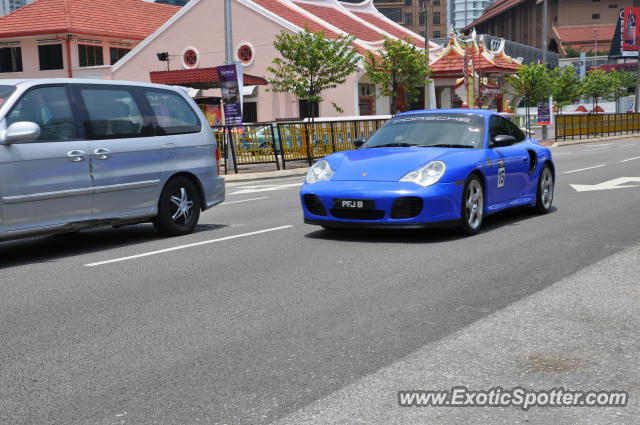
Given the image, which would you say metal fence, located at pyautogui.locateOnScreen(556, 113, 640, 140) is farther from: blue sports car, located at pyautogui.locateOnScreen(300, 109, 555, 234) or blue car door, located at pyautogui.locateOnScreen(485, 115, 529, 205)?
blue sports car, located at pyautogui.locateOnScreen(300, 109, 555, 234)

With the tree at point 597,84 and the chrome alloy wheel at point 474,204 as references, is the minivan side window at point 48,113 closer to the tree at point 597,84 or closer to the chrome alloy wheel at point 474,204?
the chrome alloy wheel at point 474,204

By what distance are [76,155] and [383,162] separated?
327 cm

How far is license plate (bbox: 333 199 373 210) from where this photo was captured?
8.90 meters

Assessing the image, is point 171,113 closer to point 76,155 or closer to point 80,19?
point 76,155

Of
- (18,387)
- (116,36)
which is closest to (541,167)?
(18,387)

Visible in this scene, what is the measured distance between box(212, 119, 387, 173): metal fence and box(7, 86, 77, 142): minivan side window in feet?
50.7

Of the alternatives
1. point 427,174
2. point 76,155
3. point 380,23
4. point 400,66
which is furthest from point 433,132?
point 380,23

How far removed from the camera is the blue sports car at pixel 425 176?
885cm

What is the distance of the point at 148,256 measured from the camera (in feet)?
27.7

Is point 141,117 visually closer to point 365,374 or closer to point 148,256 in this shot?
point 148,256

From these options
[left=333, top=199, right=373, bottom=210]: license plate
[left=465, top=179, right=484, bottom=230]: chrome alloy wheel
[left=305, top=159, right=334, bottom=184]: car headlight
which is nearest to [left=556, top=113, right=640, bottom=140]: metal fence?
[left=465, top=179, right=484, bottom=230]: chrome alloy wheel

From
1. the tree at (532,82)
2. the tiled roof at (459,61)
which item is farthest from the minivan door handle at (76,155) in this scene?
the tree at (532,82)

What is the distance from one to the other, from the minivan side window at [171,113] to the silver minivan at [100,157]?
1cm

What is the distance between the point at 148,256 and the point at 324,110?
133 ft
